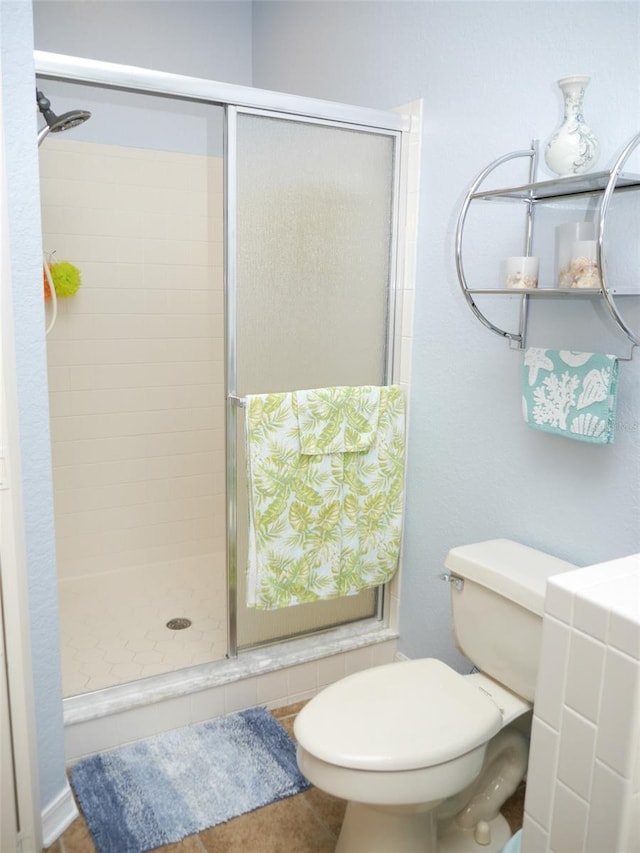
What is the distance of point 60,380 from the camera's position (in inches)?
122

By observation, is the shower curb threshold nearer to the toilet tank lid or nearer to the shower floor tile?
the shower floor tile

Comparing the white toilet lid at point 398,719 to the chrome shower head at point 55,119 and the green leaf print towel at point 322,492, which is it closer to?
the green leaf print towel at point 322,492

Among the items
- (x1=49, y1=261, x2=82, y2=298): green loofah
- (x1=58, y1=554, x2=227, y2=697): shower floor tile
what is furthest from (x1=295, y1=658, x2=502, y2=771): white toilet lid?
(x1=49, y1=261, x2=82, y2=298): green loofah

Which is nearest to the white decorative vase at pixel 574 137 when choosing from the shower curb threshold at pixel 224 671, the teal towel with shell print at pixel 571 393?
the teal towel with shell print at pixel 571 393

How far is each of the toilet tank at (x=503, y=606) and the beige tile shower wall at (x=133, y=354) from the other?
1.81m

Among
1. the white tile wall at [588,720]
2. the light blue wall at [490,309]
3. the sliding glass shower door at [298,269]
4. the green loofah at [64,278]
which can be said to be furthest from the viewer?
the green loofah at [64,278]

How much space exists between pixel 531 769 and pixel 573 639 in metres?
0.22

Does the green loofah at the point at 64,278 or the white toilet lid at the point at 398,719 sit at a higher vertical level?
the green loofah at the point at 64,278

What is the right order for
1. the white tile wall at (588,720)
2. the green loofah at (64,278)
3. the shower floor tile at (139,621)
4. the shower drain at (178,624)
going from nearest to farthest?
the white tile wall at (588,720)
the shower floor tile at (139,621)
the shower drain at (178,624)
the green loofah at (64,278)

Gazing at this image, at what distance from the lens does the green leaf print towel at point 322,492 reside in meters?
2.13

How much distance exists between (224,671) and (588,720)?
1539mm

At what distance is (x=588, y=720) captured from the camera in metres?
0.93

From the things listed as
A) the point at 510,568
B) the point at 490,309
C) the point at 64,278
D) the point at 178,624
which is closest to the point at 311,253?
the point at 490,309

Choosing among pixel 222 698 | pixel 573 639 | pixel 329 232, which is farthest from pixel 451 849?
pixel 329 232
